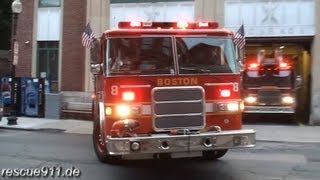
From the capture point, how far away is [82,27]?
26.3 meters

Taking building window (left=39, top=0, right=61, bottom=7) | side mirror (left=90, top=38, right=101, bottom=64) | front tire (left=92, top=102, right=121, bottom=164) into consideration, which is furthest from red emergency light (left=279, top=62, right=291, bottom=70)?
side mirror (left=90, top=38, right=101, bottom=64)

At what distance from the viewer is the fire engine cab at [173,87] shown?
941 cm

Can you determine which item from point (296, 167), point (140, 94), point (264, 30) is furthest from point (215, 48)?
point (264, 30)

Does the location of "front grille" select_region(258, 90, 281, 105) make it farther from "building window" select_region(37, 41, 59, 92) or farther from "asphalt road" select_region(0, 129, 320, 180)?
"building window" select_region(37, 41, 59, 92)

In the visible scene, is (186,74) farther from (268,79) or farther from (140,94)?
(268,79)

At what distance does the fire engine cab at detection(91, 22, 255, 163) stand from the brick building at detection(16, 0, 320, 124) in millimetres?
13057

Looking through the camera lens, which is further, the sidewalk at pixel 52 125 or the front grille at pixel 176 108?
the sidewalk at pixel 52 125

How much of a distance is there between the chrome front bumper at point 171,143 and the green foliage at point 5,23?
3798 centimetres

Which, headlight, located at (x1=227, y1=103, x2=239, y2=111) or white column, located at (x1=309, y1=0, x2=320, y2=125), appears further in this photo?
white column, located at (x1=309, y1=0, x2=320, y2=125)

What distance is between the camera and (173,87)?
952cm

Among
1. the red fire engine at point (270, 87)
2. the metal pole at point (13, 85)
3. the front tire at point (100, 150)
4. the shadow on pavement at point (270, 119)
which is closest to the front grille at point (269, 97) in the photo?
the red fire engine at point (270, 87)

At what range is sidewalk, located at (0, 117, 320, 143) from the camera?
17773mm

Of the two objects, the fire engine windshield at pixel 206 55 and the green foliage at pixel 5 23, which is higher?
the green foliage at pixel 5 23

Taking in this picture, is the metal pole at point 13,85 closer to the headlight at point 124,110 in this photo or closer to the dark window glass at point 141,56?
the dark window glass at point 141,56
